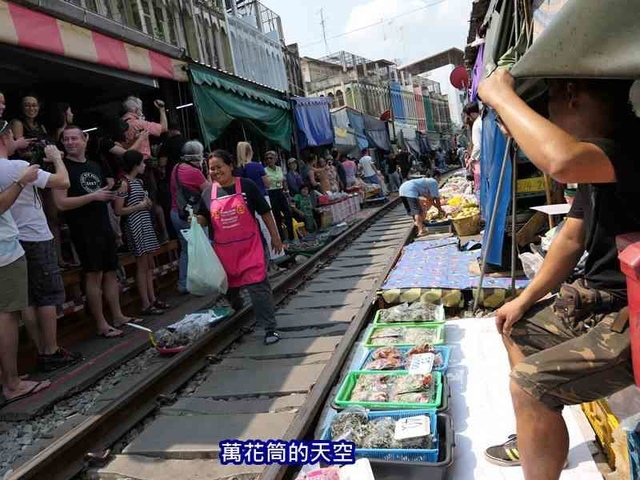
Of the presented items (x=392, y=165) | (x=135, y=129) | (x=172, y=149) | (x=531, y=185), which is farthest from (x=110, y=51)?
(x=392, y=165)

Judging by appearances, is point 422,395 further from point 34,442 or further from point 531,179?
point 531,179

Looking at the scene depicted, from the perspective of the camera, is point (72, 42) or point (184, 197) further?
point (184, 197)

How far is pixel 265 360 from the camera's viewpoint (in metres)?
4.57

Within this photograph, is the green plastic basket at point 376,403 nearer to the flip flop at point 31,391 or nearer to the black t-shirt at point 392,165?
the flip flop at point 31,391

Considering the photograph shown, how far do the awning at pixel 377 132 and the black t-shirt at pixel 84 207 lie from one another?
17324 millimetres

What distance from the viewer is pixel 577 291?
1969mm

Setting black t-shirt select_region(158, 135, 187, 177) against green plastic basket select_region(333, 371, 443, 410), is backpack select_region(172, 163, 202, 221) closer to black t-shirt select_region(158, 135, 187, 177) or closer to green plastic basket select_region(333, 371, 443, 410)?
black t-shirt select_region(158, 135, 187, 177)

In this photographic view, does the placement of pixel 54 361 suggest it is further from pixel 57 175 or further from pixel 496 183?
pixel 496 183

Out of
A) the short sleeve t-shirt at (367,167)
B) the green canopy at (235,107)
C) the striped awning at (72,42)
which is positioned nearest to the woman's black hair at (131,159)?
the striped awning at (72,42)

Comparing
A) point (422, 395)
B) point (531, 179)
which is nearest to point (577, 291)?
point (422, 395)

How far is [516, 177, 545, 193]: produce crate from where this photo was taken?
223 inches

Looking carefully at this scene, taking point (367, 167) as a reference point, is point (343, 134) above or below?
above

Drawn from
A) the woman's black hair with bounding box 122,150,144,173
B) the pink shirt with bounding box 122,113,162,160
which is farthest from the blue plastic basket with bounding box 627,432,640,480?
the pink shirt with bounding box 122,113,162,160

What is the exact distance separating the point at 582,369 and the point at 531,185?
4333 mm
